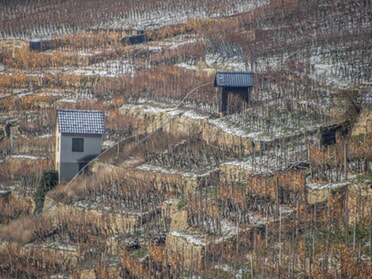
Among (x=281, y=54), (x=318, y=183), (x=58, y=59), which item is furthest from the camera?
(x=58, y=59)

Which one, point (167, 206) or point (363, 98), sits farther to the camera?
point (363, 98)

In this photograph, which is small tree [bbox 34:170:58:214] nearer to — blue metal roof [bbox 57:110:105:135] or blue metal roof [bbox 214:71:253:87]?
blue metal roof [bbox 57:110:105:135]

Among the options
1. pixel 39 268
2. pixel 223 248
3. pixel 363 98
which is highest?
pixel 363 98

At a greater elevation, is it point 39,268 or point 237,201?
point 237,201

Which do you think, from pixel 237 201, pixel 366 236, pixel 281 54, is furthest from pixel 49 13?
pixel 366 236

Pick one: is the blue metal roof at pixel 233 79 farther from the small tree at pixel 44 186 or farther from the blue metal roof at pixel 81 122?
the small tree at pixel 44 186

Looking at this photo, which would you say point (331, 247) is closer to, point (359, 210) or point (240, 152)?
point (359, 210)
